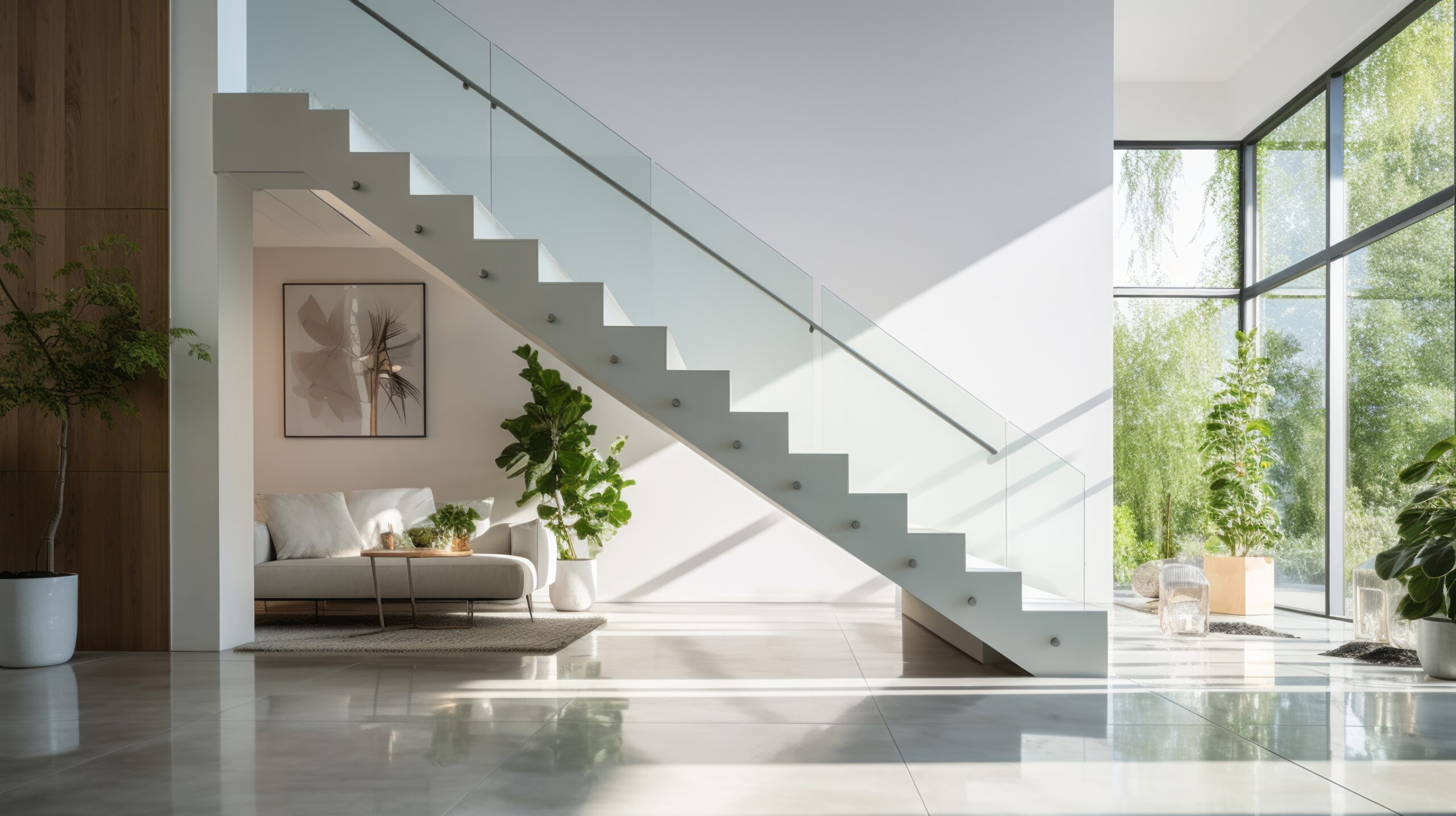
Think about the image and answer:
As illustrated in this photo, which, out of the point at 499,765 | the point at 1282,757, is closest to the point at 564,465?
the point at 499,765

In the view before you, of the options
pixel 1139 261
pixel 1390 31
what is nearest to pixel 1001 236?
pixel 1139 261

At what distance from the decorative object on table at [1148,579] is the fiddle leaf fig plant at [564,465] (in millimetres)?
4350

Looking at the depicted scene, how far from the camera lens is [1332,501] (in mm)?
8234

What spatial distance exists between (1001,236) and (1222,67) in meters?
3.17

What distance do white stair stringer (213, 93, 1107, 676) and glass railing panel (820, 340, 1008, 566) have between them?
0.45 feet

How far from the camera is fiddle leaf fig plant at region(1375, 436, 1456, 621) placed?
17.2 feet

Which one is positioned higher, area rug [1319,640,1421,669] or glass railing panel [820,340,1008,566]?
glass railing panel [820,340,1008,566]

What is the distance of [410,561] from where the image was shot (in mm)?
6871

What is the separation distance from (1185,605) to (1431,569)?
1899 mm

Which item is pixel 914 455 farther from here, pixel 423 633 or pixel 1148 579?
pixel 1148 579

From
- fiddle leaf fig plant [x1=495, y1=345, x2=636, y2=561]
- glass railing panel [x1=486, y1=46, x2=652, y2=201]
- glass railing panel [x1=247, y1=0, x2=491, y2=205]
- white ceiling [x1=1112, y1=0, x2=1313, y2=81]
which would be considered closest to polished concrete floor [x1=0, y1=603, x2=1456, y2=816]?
fiddle leaf fig plant [x1=495, y1=345, x2=636, y2=561]

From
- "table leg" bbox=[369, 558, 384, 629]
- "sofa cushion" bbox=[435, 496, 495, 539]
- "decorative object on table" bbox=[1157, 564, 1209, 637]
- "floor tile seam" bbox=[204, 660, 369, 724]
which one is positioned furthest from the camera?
"sofa cushion" bbox=[435, 496, 495, 539]

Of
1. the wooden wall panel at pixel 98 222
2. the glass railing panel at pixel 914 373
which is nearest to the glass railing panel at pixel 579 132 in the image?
the glass railing panel at pixel 914 373

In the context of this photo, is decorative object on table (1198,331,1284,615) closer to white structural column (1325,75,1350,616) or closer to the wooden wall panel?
white structural column (1325,75,1350,616)
